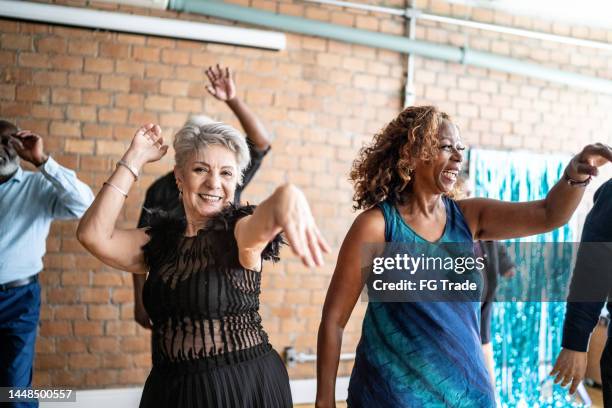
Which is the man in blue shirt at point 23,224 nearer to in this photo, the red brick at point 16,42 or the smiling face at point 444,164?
the red brick at point 16,42

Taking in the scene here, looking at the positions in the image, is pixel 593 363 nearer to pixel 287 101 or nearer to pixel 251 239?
pixel 287 101

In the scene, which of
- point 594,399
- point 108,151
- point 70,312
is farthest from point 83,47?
point 594,399

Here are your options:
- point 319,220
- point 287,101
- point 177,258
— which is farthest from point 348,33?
point 177,258

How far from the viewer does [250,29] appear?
155 inches

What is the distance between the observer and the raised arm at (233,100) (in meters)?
2.63

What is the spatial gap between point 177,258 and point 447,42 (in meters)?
3.48

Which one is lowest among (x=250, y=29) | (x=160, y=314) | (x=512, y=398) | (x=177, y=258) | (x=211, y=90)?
(x=512, y=398)

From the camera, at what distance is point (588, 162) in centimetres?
166

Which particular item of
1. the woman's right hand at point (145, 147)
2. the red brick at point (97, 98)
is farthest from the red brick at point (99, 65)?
the woman's right hand at point (145, 147)

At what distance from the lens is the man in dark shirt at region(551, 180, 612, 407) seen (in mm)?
1919

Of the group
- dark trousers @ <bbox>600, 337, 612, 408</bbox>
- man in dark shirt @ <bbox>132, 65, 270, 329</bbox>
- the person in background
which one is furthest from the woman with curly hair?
the person in background

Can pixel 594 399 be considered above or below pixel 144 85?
below

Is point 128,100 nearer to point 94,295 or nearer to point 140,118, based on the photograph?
point 140,118

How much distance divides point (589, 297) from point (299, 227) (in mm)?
1277
